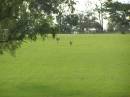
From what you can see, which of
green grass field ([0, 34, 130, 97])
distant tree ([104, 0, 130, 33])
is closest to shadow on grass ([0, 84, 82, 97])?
green grass field ([0, 34, 130, 97])

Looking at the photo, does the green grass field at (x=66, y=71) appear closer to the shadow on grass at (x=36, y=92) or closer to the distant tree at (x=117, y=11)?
the shadow on grass at (x=36, y=92)

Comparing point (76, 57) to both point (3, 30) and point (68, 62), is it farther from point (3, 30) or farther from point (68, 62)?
point (3, 30)

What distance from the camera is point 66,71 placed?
34.3 metres

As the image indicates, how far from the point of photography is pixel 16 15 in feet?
54.6

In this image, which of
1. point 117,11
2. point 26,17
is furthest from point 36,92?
point 26,17

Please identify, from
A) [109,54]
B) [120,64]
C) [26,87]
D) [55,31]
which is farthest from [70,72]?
[55,31]

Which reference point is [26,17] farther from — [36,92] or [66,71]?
[66,71]

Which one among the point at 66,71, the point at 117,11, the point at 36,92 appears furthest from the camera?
the point at 66,71

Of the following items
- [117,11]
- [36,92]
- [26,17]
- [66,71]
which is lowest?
[36,92]

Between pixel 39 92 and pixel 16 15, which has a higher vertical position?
pixel 16 15

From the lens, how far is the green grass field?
2644 cm

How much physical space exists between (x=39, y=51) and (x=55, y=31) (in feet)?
92.2

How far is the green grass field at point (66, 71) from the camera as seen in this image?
26.4 metres

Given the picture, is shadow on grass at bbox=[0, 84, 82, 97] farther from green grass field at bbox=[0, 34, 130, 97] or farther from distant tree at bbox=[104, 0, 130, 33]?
distant tree at bbox=[104, 0, 130, 33]
